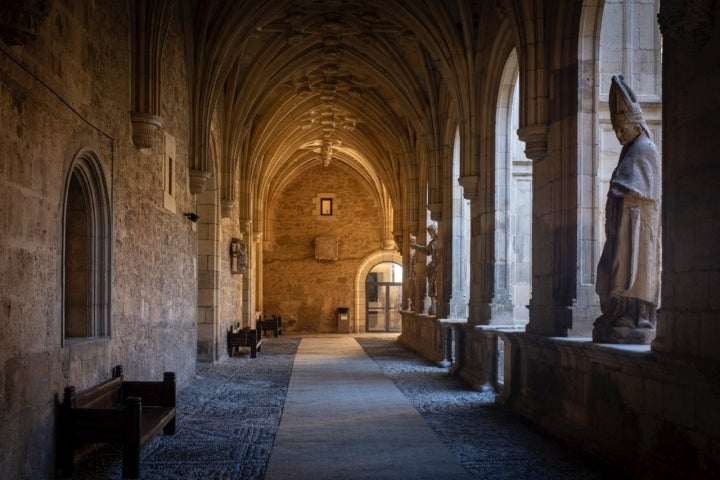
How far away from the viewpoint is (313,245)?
2531 centimetres

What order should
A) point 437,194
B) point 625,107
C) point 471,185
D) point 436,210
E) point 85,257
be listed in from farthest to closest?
point 437,194 → point 436,210 → point 471,185 → point 85,257 → point 625,107

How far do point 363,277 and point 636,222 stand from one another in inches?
801

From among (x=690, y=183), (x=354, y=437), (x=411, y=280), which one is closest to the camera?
(x=690, y=183)

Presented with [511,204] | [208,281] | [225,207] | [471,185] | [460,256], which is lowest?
[208,281]

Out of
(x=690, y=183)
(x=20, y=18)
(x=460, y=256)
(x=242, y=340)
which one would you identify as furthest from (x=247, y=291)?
(x=690, y=183)

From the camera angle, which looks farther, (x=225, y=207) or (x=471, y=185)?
(x=225, y=207)

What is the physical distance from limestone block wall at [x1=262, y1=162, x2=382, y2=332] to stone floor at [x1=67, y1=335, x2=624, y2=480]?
14.7 metres

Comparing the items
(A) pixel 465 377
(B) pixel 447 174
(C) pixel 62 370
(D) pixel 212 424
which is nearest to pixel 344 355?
(B) pixel 447 174

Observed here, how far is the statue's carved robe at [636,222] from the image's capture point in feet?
15.9

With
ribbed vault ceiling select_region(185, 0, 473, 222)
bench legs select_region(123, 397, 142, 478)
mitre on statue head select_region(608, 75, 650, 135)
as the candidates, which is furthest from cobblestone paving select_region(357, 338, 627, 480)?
ribbed vault ceiling select_region(185, 0, 473, 222)

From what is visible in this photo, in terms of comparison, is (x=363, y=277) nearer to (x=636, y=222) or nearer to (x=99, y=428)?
(x=636, y=222)

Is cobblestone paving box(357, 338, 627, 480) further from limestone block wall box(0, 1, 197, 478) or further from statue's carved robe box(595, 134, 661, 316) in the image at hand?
limestone block wall box(0, 1, 197, 478)

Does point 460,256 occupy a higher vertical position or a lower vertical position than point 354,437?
higher

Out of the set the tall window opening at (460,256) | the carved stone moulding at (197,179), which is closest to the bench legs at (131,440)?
the carved stone moulding at (197,179)
